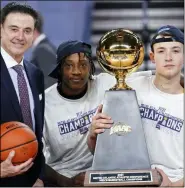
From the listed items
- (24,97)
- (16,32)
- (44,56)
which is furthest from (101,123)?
(44,56)

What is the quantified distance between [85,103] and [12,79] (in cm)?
40

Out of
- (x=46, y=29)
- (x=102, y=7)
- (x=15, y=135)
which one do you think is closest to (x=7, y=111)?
(x=15, y=135)

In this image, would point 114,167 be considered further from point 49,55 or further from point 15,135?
point 49,55

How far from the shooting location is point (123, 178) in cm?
198

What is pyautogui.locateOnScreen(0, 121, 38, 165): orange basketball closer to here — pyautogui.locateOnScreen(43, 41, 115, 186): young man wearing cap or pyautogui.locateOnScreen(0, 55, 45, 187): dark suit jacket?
pyautogui.locateOnScreen(0, 55, 45, 187): dark suit jacket

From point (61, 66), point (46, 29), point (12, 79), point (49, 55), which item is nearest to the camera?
point (12, 79)

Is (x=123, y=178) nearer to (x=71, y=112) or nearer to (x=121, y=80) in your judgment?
(x=121, y=80)

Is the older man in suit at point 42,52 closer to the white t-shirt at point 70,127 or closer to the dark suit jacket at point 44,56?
the dark suit jacket at point 44,56

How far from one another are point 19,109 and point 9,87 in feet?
0.30

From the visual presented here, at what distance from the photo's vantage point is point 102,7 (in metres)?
4.65

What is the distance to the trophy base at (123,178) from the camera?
196cm

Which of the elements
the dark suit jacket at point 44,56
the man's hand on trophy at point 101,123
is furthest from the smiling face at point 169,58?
the dark suit jacket at point 44,56

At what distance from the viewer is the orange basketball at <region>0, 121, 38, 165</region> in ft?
6.47

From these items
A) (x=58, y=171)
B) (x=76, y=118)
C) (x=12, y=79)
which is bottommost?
(x=58, y=171)
